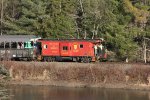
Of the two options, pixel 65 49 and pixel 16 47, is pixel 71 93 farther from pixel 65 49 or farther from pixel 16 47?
pixel 16 47

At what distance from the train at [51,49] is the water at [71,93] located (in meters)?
8.36

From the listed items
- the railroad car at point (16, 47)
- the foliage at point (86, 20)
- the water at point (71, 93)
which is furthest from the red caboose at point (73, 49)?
the water at point (71, 93)

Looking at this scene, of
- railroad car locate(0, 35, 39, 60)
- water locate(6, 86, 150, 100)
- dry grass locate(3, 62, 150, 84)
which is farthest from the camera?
railroad car locate(0, 35, 39, 60)

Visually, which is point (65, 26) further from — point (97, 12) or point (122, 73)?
point (122, 73)

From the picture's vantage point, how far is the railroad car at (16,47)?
44.1 metres

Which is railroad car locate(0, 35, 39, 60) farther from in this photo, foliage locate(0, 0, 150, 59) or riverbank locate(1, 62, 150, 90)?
foliage locate(0, 0, 150, 59)

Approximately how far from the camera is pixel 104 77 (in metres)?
36.9

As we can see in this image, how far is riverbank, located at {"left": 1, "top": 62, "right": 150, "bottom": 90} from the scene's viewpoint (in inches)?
1412

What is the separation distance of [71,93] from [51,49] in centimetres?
1235

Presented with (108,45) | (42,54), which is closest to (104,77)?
A: (42,54)

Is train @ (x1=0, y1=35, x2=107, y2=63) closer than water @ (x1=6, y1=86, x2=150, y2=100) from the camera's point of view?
No

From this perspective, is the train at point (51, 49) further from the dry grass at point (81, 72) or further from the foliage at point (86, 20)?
the foliage at point (86, 20)

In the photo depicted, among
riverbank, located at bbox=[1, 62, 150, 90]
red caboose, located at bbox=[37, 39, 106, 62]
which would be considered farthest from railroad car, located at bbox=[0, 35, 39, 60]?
riverbank, located at bbox=[1, 62, 150, 90]

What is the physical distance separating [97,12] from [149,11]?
7.13 metres
